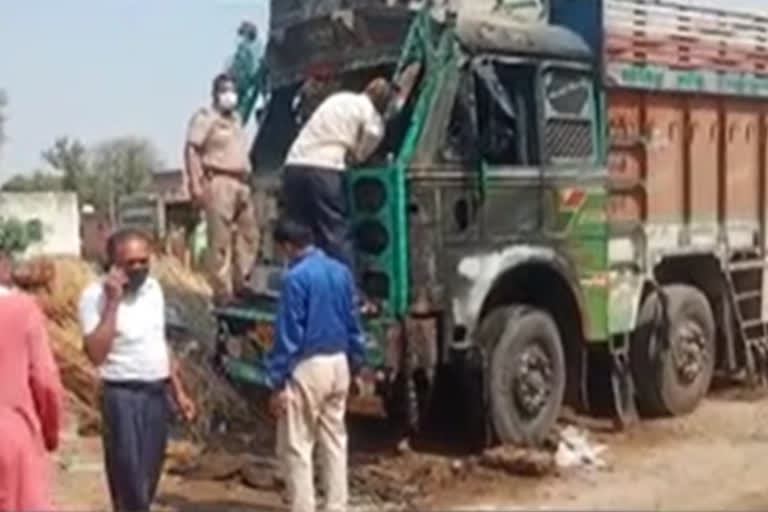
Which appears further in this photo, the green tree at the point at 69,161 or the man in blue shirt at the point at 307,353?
the green tree at the point at 69,161

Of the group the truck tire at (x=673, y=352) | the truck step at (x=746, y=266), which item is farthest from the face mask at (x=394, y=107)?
the truck step at (x=746, y=266)

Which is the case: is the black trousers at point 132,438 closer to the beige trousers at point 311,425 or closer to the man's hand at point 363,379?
the beige trousers at point 311,425

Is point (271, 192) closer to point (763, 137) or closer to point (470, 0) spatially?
point (470, 0)

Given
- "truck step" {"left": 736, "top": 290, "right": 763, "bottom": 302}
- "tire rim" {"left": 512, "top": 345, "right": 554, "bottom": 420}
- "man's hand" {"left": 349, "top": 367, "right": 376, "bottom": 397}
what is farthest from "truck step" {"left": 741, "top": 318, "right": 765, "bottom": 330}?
"man's hand" {"left": 349, "top": 367, "right": 376, "bottom": 397}

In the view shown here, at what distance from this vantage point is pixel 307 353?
7.69 m

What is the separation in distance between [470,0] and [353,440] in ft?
10.5

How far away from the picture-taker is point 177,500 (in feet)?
29.9

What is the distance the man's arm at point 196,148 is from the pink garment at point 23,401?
19.7 ft

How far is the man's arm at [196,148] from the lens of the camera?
11.1m

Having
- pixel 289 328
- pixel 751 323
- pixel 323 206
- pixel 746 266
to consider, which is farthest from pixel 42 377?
pixel 751 323

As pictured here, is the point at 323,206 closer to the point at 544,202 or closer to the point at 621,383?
the point at 544,202

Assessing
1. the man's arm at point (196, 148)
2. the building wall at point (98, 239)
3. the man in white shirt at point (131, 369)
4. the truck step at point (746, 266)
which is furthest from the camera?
the truck step at point (746, 266)

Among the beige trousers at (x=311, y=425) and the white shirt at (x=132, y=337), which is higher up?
the white shirt at (x=132, y=337)

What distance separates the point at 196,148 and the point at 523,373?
2.91 m
